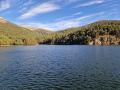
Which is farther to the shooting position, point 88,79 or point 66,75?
point 66,75

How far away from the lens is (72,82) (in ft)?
204

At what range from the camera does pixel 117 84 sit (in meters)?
58.5

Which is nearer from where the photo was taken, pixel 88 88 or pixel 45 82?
pixel 88 88

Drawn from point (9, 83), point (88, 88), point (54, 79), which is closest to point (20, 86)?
point (9, 83)

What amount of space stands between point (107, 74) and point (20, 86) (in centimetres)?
2808

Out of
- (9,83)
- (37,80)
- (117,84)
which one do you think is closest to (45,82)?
(37,80)

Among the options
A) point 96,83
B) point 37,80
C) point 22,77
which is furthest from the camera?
point 22,77

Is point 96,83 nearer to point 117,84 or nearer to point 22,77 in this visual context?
point 117,84

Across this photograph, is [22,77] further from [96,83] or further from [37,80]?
[96,83]

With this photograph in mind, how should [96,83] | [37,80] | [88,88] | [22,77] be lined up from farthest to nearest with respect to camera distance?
[22,77] → [37,80] → [96,83] → [88,88]

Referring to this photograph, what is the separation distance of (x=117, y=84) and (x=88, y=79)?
30.9 feet

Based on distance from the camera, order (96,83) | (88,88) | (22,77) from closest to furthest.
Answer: (88,88) → (96,83) → (22,77)

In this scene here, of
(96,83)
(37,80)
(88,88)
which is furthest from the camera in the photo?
(37,80)

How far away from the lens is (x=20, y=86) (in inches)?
2297
